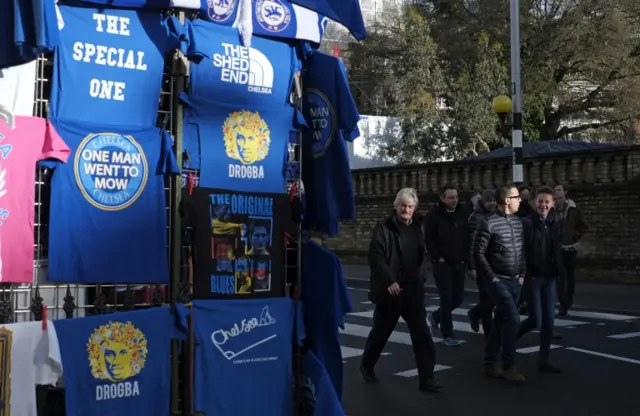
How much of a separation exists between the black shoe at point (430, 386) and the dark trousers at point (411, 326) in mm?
33

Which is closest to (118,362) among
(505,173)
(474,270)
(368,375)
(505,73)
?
(368,375)

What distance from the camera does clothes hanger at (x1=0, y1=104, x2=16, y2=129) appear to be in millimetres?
4633

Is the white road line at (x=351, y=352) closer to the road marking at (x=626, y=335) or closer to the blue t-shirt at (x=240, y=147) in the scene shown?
the road marking at (x=626, y=335)

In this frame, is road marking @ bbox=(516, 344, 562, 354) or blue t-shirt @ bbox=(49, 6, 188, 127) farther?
road marking @ bbox=(516, 344, 562, 354)

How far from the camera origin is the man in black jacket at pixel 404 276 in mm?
8094

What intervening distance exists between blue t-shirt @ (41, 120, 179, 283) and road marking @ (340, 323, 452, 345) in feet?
20.8

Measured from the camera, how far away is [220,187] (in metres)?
5.48

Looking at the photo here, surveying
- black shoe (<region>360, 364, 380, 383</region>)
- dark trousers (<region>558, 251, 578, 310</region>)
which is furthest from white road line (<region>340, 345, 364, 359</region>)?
dark trousers (<region>558, 251, 578, 310</region>)

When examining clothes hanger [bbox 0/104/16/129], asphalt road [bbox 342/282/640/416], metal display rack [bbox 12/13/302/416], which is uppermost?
clothes hanger [bbox 0/104/16/129]

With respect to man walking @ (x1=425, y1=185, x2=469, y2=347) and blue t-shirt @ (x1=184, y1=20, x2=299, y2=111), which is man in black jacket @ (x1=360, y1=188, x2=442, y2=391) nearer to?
man walking @ (x1=425, y1=185, x2=469, y2=347)

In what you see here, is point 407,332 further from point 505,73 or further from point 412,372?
point 505,73

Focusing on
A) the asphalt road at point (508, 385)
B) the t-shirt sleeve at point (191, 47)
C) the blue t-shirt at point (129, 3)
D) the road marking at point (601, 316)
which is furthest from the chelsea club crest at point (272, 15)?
the road marking at point (601, 316)

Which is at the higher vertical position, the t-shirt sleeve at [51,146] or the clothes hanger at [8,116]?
the clothes hanger at [8,116]

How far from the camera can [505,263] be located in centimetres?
845
